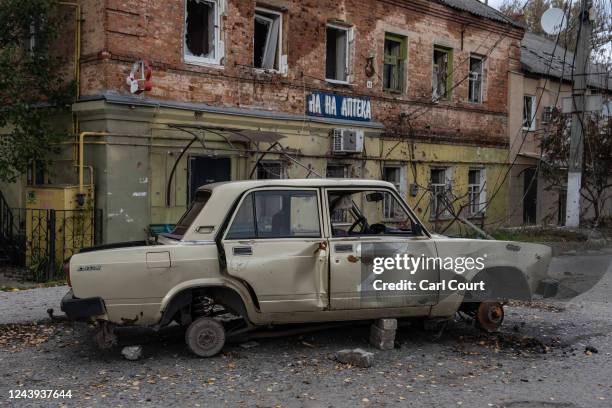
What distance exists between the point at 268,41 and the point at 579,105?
8.08 metres

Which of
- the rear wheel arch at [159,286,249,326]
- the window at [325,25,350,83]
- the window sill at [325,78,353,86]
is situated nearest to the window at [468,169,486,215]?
the window sill at [325,78,353,86]

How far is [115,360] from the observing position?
18.9ft

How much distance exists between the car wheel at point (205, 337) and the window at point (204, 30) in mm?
7240

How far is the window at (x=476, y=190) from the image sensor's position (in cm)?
1805

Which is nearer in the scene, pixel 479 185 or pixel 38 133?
pixel 38 133

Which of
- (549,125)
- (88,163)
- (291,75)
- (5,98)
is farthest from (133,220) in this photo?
(549,125)

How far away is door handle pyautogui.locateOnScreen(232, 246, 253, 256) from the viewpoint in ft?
18.6

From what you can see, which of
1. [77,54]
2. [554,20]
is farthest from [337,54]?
[77,54]

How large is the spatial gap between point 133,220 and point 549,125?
44.0ft

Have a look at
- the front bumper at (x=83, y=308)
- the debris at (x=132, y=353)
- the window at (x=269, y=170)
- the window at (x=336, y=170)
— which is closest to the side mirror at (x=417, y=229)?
the debris at (x=132, y=353)

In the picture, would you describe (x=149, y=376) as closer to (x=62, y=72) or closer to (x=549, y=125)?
(x=62, y=72)

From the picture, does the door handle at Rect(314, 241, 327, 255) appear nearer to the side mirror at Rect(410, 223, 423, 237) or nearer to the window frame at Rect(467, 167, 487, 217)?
the side mirror at Rect(410, 223, 423, 237)

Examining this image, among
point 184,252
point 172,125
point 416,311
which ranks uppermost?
point 172,125

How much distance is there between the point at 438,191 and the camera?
16.8 meters
